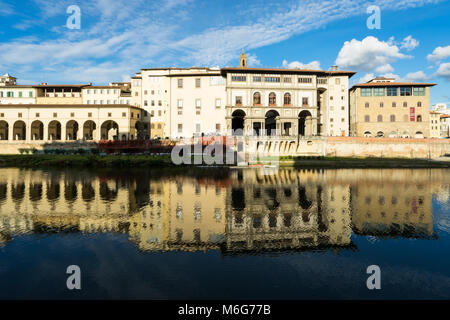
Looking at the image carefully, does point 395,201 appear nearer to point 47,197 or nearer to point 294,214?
point 294,214

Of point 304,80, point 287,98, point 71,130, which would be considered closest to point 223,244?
point 287,98

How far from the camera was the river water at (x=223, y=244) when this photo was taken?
10852 mm

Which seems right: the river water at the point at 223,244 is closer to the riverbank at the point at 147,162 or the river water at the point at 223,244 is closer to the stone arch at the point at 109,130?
the riverbank at the point at 147,162

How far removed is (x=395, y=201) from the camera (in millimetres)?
26234

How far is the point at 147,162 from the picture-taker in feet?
175

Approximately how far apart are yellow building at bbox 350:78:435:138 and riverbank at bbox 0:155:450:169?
10556 millimetres

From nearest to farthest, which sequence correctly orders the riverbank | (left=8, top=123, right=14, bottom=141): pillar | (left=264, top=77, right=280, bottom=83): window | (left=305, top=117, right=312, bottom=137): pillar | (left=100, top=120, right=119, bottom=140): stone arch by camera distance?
the riverbank < (left=264, top=77, right=280, bottom=83): window < (left=305, top=117, right=312, bottom=137): pillar < (left=8, top=123, right=14, bottom=141): pillar < (left=100, top=120, right=119, bottom=140): stone arch

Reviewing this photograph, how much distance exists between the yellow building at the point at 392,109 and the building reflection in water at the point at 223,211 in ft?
112

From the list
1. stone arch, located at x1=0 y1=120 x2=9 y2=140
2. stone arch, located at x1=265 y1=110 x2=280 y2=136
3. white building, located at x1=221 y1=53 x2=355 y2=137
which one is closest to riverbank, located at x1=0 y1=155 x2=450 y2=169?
white building, located at x1=221 y1=53 x2=355 y2=137

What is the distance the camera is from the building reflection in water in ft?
53.7

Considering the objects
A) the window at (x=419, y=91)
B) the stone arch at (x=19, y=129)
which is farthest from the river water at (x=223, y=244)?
the stone arch at (x=19, y=129)

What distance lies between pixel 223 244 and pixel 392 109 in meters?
68.4

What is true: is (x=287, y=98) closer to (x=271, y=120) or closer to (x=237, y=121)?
(x=271, y=120)

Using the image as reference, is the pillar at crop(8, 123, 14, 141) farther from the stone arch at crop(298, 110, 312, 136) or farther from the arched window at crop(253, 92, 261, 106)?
the stone arch at crop(298, 110, 312, 136)
